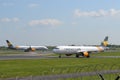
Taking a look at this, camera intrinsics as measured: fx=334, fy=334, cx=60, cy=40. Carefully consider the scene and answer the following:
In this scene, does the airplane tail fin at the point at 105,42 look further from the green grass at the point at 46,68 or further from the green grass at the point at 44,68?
the green grass at the point at 44,68

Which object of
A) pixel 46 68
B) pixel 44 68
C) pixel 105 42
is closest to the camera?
pixel 46 68

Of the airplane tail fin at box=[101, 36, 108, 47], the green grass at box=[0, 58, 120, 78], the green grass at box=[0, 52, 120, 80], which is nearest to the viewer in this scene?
the green grass at box=[0, 52, 120, 80]

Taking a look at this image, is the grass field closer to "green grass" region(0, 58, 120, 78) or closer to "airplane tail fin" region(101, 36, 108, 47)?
"green grass" region(0, 58, 120, 78)

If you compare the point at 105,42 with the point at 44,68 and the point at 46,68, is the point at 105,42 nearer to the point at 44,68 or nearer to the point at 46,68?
the point at 44,68

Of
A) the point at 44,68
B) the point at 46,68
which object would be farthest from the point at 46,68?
the point at 44,68

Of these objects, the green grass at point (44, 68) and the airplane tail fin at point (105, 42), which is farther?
the airplane tail fin at point (105, 42)

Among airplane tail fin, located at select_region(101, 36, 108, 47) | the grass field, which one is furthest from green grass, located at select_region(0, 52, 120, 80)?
airplane tail fin, located at select_region(101, 36, 108, 47)

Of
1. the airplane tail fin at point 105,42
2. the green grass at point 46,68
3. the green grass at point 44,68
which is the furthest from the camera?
the airplane tail fin at point 105,42

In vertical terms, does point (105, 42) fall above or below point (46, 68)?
above

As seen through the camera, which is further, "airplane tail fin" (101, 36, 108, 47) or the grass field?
"airplane tail fin" (101, 36, 108, 47)

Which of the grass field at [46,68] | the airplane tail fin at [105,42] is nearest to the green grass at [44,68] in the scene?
the grass field at [46,68]

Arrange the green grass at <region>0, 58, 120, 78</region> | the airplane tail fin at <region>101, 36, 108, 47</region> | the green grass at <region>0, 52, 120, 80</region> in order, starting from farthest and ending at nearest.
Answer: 1. the airplane tail fin at <region>101, 36, 108, 47</region>
2. the green grass at <region>0, 58, 120, 78</region>
3. the green grass at <region>0, 52, 120, 80</region>

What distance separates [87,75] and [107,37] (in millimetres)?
100673

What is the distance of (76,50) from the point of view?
96125 millimetres
